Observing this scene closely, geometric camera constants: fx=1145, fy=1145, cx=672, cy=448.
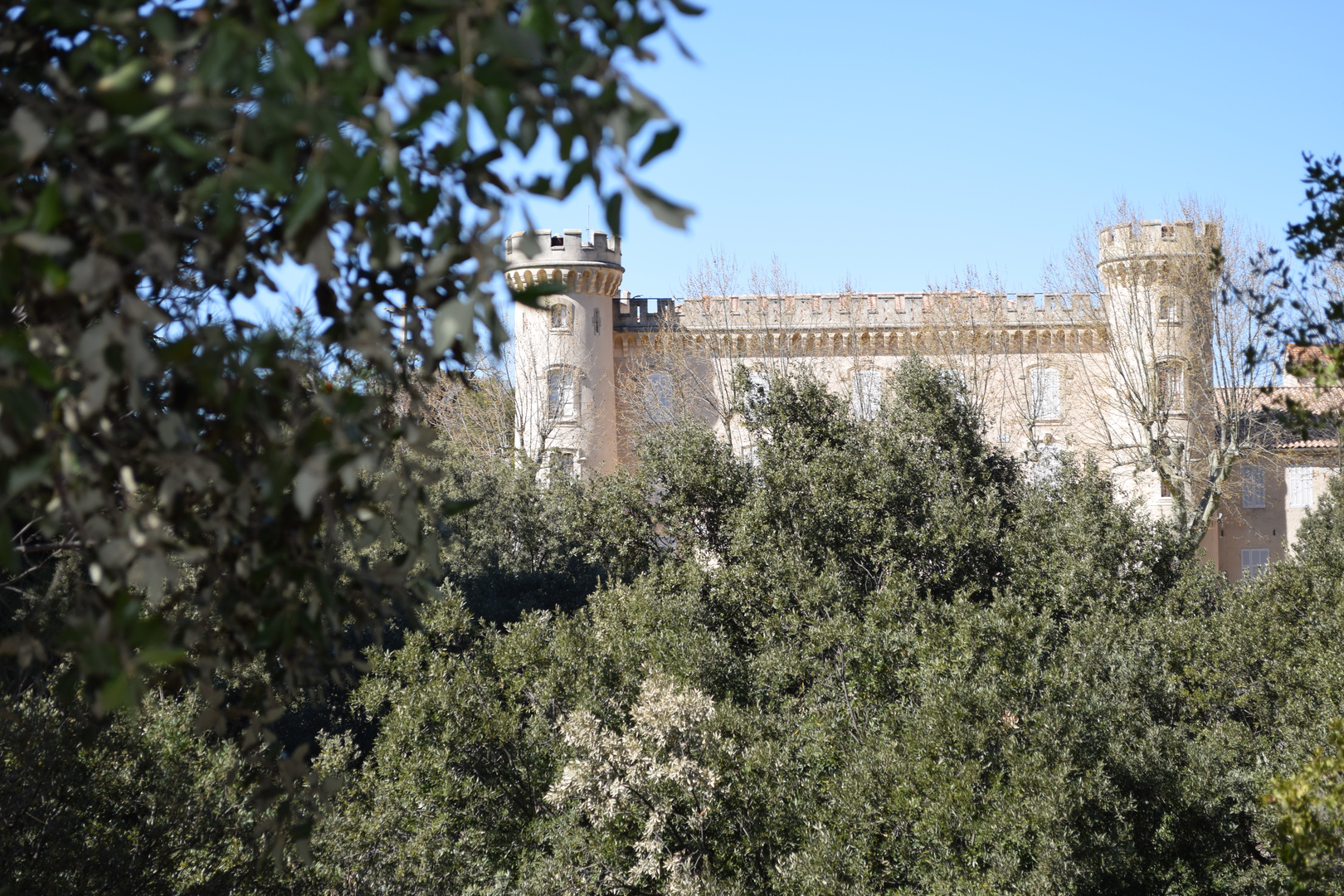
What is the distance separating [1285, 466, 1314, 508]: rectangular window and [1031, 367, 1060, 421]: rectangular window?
7.40 meters

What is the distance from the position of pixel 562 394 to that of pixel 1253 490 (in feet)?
67.9

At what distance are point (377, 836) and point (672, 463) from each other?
855 cm

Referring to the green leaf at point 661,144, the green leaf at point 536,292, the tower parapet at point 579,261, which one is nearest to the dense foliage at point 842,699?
the green leaf at point 536,292

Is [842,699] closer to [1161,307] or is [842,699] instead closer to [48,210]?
[48,210]

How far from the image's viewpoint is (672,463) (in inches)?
680

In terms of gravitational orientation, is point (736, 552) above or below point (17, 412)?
below

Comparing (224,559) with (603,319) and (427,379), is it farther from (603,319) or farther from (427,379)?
(603,319)

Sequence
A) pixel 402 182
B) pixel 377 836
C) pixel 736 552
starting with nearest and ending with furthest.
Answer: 1. pixel 402 182
2. pixel 377 836
3. pixel 736 552

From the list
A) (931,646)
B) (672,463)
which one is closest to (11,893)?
(931,646)

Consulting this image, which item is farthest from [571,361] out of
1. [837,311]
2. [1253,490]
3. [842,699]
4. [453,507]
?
[453,507]

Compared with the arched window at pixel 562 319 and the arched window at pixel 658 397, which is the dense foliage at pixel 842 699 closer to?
the arched window at pixel 658 397

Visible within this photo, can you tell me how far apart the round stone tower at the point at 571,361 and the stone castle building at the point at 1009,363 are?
55mm

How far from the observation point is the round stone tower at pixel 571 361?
3350 centimetres

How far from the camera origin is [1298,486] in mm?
34031
